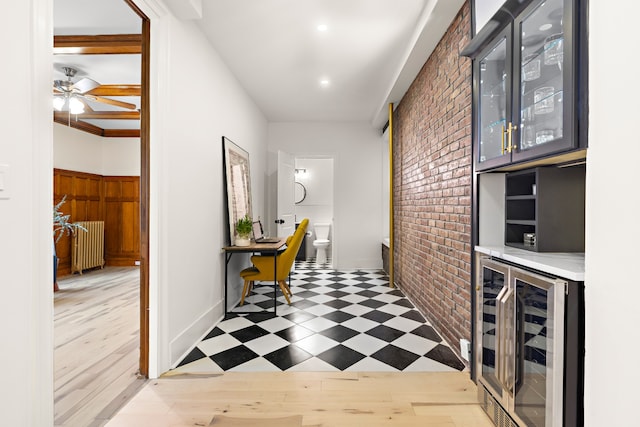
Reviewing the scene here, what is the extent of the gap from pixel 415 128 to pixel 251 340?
2.81 metres

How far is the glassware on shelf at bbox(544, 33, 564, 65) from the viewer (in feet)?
4.21

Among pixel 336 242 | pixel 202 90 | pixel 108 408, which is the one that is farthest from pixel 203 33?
pixel 336 242

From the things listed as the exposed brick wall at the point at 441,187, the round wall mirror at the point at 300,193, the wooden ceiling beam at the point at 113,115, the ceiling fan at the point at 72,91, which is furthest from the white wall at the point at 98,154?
the exposed brick wall at the point at 441,187

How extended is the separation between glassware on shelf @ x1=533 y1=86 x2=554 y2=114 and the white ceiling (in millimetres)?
1292

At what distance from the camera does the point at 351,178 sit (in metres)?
5.94

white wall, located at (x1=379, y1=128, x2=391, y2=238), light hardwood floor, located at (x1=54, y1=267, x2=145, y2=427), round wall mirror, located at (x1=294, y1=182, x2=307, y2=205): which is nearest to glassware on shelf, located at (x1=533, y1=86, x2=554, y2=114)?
light hardwood floor, located at (x1=54, y1=267, x2=145, y2=427)

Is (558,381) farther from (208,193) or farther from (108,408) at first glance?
(208,193)

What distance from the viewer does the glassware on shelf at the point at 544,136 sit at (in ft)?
4.34

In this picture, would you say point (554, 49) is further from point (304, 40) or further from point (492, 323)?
point (304, 40)

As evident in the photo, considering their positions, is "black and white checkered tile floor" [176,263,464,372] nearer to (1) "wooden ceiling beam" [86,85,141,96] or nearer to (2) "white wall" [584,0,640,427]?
(2) "white wall" [584,0,640,427]

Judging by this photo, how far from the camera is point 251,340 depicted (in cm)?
280

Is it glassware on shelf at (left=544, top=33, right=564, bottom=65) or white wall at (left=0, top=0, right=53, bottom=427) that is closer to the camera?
white wall at (left=0, top=0, right=53, bottom=427)

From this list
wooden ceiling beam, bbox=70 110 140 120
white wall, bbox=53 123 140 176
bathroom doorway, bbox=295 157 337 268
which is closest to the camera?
wooden ceiling beam, bbox=70 110 140 120

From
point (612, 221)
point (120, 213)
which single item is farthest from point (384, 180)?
point (120, 213)
